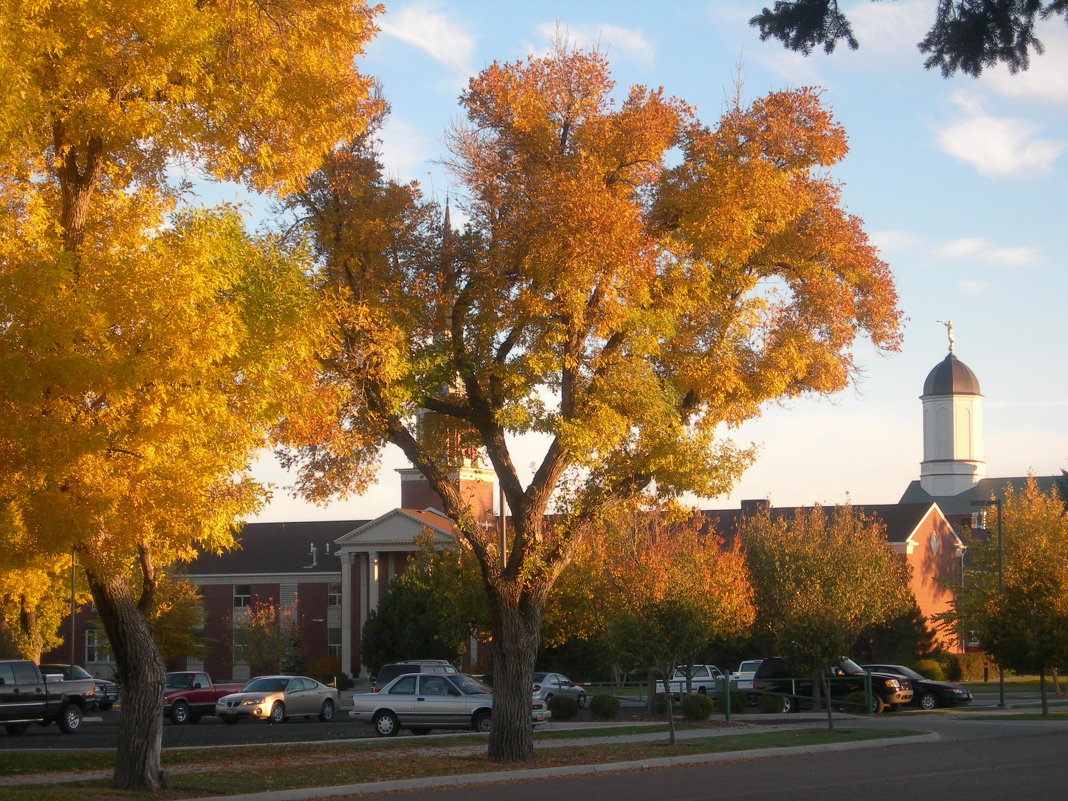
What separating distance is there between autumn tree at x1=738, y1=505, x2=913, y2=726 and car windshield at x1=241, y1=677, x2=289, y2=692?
50.3 ft

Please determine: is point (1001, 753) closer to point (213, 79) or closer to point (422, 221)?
point (422, 221)

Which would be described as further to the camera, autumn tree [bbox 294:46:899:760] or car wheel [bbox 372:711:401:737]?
car wheel [bbox 372:711:401:737]

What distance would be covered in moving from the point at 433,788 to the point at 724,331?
8734 millimetres

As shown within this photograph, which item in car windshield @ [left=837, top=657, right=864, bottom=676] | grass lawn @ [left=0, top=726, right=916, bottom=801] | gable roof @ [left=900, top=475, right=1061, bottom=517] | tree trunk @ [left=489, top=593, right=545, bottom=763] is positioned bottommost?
car windshield @ [left=837, top=657, right=864, bottom=676]

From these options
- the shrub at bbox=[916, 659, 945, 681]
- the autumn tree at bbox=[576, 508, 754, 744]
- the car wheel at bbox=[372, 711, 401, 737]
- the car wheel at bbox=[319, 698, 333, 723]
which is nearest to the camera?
the autumn tree at bbox=[576, 508, 754, 744]

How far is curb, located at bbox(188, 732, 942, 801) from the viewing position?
16625 millimetres

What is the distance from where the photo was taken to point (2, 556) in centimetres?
1481

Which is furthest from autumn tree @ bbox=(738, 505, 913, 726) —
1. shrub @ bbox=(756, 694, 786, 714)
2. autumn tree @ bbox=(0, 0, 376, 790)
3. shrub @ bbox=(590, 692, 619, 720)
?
autumn tree @ bbox=(0, 0, 376, 790)

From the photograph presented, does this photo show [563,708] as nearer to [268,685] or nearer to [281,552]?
[268,685]

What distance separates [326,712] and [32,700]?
9757mm

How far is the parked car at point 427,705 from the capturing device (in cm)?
2972

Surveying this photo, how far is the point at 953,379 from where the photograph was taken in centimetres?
10050

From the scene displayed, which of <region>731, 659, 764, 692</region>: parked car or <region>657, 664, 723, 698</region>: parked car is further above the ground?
<region>731, 659, 764, 692</region>: parked car

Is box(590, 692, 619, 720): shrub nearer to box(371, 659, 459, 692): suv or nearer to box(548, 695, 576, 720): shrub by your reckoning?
box(548, 695, 576, 720): shrub
